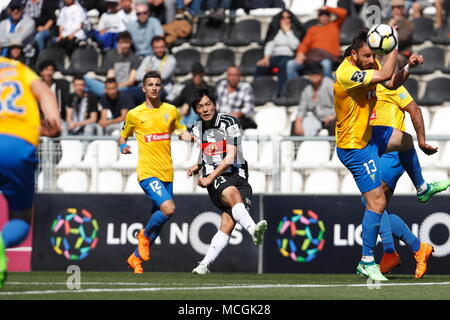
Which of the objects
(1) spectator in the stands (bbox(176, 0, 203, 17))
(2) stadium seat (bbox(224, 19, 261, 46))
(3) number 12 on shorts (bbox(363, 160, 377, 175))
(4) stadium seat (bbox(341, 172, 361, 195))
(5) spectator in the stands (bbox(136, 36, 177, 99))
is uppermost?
(1) spectator in the stands (bbox(176, 0, 203, 17))

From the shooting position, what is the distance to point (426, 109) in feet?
57.5

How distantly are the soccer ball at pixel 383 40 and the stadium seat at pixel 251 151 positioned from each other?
4.56 metres

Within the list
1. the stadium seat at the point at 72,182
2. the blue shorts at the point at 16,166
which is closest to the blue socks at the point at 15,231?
the blue shorts at the point at 16,166

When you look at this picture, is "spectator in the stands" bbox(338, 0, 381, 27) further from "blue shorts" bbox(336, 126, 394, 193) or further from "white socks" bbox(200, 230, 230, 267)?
"blue shorts" bbox(336, 126, 394, 193)

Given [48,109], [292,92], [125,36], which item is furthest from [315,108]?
[48,109]

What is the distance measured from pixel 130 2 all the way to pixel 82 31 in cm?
120

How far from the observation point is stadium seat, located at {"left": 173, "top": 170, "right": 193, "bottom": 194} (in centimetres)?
1591

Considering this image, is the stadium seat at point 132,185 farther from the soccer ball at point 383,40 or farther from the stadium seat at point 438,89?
the soccer ball at point 383,40

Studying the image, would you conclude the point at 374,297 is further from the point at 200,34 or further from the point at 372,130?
the point at 200,34

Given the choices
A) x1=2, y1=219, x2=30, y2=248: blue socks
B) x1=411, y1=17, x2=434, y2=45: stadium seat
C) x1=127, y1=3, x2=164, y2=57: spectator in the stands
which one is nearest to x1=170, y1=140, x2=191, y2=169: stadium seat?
x1=127, y1=3, x2=164, y2=57: spectator in the stands

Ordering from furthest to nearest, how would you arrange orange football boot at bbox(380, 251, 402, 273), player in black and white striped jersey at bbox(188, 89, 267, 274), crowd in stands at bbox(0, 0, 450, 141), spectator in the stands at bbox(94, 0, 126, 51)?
spectator in the stands at bbox(94, 0, 126, 51), crowd in stands at bbox(0, 0, 450, 141), player in black and white striped jersey at bbox(188, 89, 267, 274), orange football boot at bbox(380, 251, 402, 273)

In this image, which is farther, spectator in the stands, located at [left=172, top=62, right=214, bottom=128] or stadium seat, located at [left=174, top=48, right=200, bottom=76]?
stadium seat, located at [left=174, top=48, right=200, bottom=76]

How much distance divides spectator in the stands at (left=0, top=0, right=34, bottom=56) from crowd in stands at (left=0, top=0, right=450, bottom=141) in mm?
19
